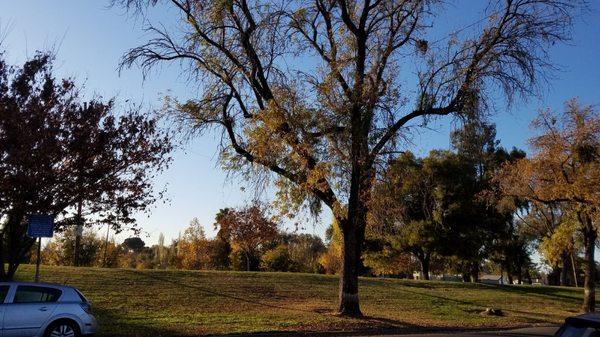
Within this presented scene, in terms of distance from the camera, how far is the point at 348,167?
18.4m

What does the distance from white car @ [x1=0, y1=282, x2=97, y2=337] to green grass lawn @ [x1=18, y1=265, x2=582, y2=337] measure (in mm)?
2179

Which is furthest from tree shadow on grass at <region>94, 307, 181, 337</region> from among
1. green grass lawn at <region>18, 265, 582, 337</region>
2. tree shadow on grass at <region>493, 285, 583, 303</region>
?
tree shadow on grass at <region>493, 285, 583, 303</region>

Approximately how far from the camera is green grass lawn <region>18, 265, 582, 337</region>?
17.4 metres

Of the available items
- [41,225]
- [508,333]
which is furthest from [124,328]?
[508,333]

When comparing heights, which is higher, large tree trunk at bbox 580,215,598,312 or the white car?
large tree trunk at bbox 580,215,598,312

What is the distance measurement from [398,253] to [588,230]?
21.7 m

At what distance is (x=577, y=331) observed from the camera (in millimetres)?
6094

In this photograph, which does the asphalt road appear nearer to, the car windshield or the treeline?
the car windshield

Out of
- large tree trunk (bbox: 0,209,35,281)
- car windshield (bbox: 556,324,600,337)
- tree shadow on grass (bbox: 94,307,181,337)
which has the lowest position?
tree shadow on grass (bbox: 94,307,181,337)

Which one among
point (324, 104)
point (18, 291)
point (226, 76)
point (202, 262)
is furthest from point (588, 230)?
point (202, 262)

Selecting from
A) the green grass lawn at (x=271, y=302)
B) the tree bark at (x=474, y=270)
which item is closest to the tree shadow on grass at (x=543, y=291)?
the green grass lawn at (x=271, y=302)

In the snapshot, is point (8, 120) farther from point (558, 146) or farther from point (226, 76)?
point (558, 146)

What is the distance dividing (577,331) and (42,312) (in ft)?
34.9

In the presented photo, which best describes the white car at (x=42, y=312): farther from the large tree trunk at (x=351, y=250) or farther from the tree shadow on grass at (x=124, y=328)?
the large tree trunk at (x=351, y=250)
